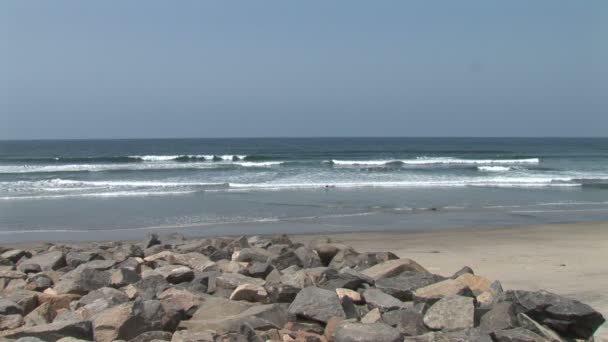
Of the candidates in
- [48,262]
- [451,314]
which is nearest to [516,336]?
[451,314]

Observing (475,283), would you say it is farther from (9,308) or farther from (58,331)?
(9,308)

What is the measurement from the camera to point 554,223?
13523mm

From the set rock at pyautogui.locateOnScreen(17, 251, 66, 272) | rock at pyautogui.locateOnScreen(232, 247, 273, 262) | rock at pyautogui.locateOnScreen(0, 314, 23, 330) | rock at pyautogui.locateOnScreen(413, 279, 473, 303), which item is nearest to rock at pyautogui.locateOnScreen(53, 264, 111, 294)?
rock at pyautogui.locateOnScreen(0, 314, 23, 330)

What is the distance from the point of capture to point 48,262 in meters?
6.50

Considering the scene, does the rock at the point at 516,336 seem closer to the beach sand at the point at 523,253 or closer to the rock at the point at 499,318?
the rock at the point at 499,318

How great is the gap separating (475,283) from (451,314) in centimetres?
89

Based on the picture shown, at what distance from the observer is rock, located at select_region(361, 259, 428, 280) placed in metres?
5.56

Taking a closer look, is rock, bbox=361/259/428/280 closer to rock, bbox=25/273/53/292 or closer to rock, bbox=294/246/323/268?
rock, bbox=294/246/323/268

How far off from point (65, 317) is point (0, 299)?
79 centimetres

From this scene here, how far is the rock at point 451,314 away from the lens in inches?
165

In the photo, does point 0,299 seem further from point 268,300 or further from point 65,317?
point 268,300

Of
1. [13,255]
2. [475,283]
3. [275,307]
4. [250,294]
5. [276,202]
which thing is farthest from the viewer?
[276,202]

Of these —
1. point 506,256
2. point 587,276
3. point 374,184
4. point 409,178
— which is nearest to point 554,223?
point 506,256

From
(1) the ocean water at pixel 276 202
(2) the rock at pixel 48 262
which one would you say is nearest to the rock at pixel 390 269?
(2) the rock at pixel 48 262
